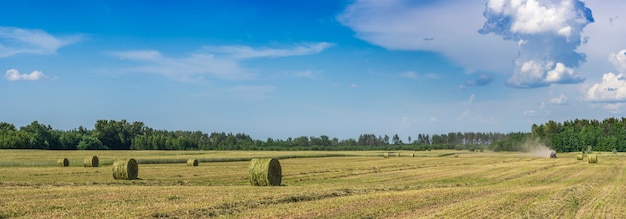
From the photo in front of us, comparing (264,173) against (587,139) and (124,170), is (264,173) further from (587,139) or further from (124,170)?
(587,139)

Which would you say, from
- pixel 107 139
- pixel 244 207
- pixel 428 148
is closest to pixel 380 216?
pixel 244 207

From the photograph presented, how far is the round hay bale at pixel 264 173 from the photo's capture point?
96.0 feet

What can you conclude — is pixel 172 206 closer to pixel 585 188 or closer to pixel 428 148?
pixel 585 188

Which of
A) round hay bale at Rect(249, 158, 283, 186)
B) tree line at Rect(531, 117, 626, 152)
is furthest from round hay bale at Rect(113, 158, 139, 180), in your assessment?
tree line at Rect(531, 117, 626, 152)

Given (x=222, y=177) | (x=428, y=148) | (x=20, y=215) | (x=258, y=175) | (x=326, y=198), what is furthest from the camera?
(x=428, y=148)

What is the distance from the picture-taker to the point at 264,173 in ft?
96.2

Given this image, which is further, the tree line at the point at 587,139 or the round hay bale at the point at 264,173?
the tree line at the point at 587,139

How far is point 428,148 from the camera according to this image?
7185 inches

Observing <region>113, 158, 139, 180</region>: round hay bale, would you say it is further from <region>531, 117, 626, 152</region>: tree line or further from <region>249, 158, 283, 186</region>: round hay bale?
<region>531, 117, 626, 152</region>: tree line

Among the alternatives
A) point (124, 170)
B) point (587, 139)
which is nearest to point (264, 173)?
point (124, 170)

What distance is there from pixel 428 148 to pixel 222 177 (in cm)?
15289

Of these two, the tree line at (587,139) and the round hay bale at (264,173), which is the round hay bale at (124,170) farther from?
the tree line at (587,139)

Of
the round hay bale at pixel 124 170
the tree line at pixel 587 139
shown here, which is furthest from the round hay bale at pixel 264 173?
the tree line at pixel 587 139

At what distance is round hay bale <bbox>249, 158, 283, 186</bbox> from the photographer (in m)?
29.3
